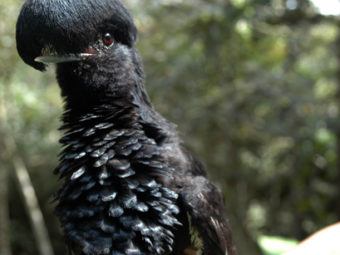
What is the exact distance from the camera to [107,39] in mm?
2520

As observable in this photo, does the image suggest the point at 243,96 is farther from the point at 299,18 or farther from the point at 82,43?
the point at 82,43

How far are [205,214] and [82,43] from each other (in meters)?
0.93

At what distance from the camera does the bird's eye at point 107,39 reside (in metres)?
2.50

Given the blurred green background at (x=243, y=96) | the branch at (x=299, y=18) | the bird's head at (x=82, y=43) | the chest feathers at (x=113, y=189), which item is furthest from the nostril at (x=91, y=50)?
the branch at (x=299, y=18)

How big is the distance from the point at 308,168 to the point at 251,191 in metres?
1.44

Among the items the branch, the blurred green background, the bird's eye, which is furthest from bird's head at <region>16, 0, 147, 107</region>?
the branch

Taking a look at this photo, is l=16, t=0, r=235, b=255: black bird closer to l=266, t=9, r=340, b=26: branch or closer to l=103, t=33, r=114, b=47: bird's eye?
l=103, t=33, r=114, b=47: bird's eye

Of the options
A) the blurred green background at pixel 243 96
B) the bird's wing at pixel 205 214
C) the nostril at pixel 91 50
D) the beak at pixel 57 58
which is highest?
the blurred green background at pixel 243 96

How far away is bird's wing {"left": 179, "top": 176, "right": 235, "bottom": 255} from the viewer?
2.45 meters

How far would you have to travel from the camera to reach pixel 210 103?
18.9ft

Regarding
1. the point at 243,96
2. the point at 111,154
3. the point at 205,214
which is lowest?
the point at 205,214

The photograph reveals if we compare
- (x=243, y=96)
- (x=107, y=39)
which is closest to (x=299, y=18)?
(x=243, y=96)

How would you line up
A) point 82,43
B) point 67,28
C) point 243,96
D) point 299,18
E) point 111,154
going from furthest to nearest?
1. point 299,18
2. point 243,96
3. point 111,154
4. point 82,43
5. point 67,28

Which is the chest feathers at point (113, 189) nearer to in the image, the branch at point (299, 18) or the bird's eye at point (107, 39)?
the bird's eye at point (107, 39)
